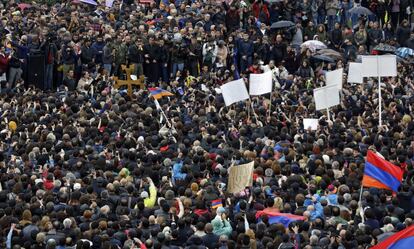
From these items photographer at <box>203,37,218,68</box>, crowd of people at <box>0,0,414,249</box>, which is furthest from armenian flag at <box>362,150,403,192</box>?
photographer at <box>203,37,218,68</box>

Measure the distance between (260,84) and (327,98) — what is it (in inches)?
90.9

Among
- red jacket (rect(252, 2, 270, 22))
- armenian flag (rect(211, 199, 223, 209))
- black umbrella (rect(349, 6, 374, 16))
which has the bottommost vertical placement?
armenian flag (rect(211, 199, 223, 209))

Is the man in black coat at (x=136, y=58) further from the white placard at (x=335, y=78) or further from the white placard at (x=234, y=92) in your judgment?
the white placard at (x=335, y=78)

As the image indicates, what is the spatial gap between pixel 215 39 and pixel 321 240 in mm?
18219

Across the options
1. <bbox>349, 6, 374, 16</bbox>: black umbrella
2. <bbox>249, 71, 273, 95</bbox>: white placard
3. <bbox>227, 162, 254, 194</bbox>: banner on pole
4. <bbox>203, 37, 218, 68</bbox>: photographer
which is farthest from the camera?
<bbox>349, 6, 374, 16</bbox>: black umbrella

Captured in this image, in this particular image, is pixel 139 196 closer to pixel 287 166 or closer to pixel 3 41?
pixel 287 166

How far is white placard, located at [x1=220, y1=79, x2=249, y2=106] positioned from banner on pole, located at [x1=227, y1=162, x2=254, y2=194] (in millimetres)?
7083

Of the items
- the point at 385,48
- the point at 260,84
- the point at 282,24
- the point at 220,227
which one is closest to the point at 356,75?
the point at 260,84

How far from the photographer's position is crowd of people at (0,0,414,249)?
2742 centimetres

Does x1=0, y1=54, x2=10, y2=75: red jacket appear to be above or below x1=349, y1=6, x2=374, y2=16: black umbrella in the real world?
above

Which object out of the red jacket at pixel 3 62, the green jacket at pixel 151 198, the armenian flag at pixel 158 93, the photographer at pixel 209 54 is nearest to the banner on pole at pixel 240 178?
the green jacket at pixel 151 198

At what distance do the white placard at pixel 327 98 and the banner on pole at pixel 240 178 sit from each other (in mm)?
6541

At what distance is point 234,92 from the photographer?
37.1 m

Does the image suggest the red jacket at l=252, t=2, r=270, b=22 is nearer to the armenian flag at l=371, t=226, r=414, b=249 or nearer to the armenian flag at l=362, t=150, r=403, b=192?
the armenian flag at l=362, t=150, r=403, b=192
